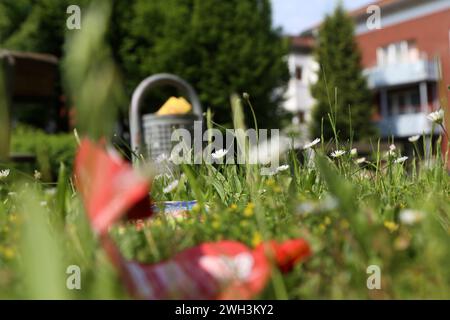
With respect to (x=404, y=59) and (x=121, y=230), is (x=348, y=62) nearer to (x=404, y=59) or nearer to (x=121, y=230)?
(x=404, y=59)

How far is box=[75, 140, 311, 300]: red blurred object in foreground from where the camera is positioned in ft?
2.67

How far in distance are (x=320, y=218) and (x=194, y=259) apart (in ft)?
1.33

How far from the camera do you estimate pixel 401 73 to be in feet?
96.4

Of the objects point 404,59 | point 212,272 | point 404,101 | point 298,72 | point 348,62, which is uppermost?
point 298,72

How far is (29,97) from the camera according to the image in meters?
4.64

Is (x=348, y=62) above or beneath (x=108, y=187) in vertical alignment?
above

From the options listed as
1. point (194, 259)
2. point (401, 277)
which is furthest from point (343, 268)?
point (194, 259)

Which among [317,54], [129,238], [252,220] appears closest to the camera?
[129,238]

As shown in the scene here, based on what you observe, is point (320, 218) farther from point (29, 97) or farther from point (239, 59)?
point (239, 59)

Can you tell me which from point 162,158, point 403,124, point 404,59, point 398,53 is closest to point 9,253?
point 162,158

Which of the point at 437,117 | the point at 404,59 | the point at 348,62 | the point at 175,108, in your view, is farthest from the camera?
the point at 404,59

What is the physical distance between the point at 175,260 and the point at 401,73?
29900 mm
